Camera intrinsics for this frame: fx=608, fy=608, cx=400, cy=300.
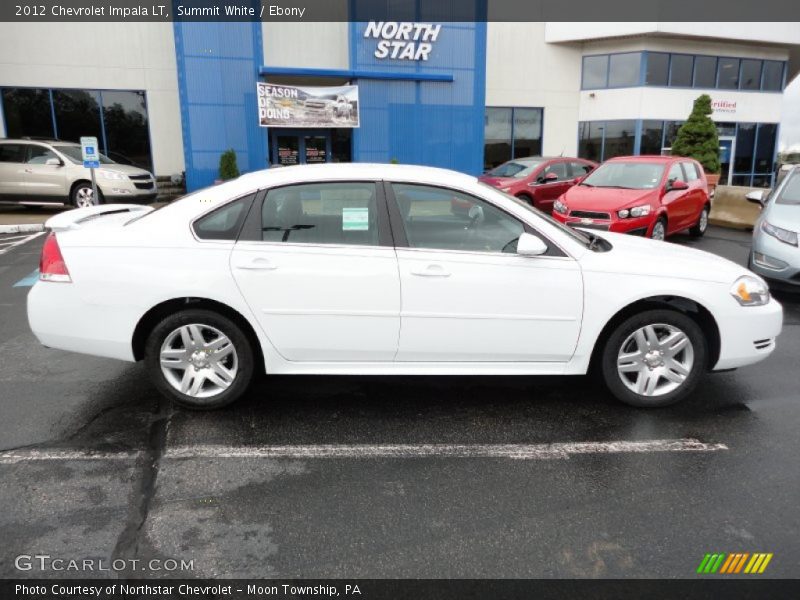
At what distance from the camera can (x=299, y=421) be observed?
4.04 m

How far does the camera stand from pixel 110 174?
15.0 m

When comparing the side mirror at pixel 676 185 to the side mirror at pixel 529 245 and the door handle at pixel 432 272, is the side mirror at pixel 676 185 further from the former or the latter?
the door handle at pixel 432 272

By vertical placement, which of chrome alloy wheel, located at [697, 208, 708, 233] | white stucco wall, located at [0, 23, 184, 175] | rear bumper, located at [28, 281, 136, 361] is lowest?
chrome alloy wheel, located at [697, 208, 708, 233]

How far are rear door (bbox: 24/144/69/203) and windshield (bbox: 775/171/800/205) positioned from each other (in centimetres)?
1492

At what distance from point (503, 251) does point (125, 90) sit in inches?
764

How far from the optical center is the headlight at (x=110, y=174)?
1495 centimetres

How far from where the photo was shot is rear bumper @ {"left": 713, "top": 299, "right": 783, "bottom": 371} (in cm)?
408

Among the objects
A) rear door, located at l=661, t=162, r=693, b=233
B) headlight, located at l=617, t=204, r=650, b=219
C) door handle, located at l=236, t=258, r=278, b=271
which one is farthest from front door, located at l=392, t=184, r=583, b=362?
rear door, located at l=661, t=162, r=693, b=233

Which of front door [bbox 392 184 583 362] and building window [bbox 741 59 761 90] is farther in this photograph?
building window [bbox 741 59 761 90]

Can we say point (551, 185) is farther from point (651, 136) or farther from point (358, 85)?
point (651, 136)

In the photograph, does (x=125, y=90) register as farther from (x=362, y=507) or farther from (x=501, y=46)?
(x=362, y=507)

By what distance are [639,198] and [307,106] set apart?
12.2 m

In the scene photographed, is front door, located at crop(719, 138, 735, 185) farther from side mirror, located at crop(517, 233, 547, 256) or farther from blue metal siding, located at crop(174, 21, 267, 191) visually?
side mirror, located at crop(517, 233, 547, 256)

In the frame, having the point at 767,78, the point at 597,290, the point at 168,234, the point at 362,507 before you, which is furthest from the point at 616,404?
the point at 767,78
